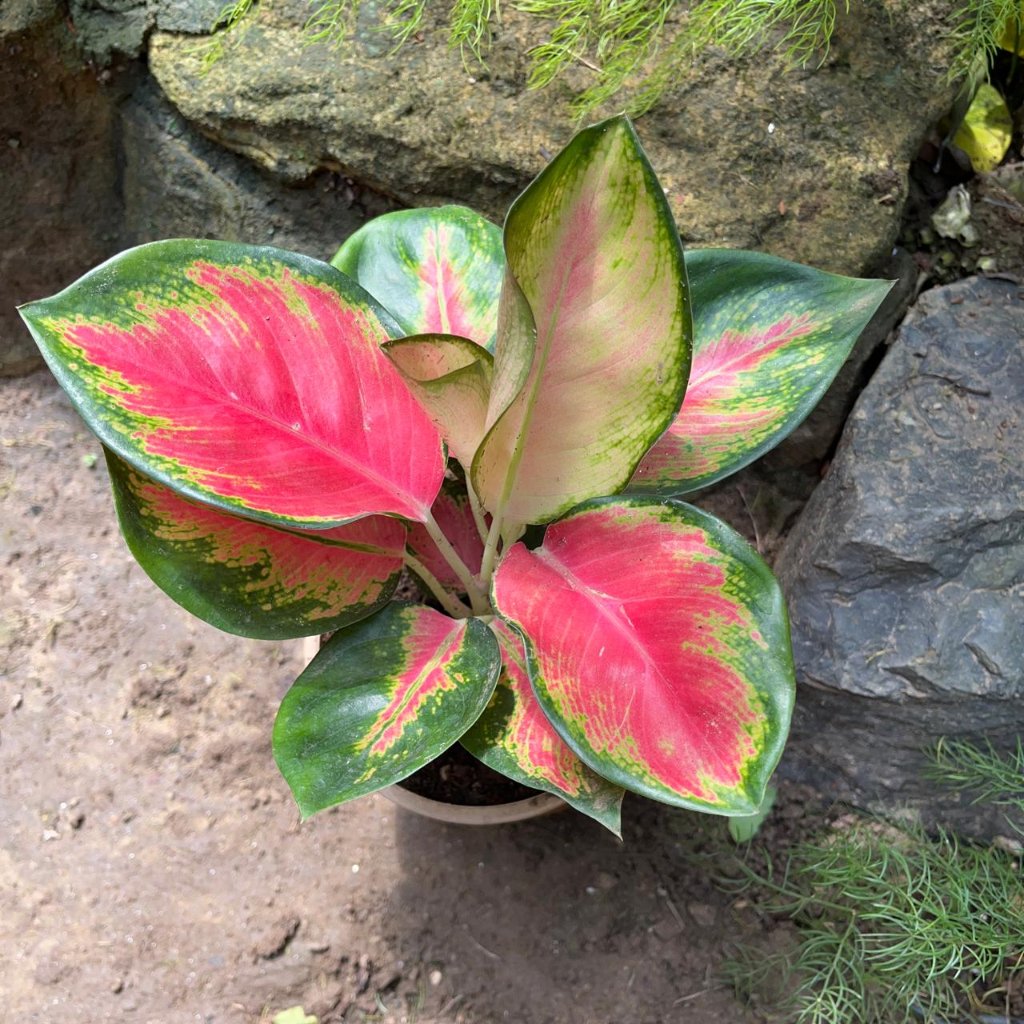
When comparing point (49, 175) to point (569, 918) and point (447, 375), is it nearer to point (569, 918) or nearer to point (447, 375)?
point (447, 375)

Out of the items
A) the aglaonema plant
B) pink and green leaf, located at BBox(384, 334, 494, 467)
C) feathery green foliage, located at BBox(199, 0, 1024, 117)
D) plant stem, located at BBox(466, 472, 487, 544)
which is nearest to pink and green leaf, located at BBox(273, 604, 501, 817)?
the aglaonema plant

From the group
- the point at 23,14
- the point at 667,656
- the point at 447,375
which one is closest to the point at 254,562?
the point at 447,375

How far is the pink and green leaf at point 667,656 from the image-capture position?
791mm

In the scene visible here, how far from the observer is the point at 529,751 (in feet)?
2.91

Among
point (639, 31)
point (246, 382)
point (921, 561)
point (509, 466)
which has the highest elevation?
point (639, 31)

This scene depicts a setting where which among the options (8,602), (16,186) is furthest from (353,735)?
(16,186)

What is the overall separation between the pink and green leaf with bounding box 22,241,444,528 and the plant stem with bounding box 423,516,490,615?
6 cm

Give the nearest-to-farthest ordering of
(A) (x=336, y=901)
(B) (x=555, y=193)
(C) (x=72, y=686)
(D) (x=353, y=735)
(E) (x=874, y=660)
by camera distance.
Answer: (B) (x=555, y=193) < (D) (x=353, y=735) < (E) (x=874, y=660) < (A) (x=336, y=901) < (C) (x=72, y=686)

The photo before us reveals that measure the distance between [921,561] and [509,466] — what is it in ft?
2.02

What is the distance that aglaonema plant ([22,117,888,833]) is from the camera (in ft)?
2.45

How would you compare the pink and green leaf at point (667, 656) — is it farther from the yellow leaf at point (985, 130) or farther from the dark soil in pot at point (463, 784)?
the yellow leaf at point (985, 130)

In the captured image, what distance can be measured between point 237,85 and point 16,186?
0.44 m

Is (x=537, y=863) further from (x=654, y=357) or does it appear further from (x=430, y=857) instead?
(x=654, y=357)

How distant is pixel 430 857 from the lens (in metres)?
1.33
